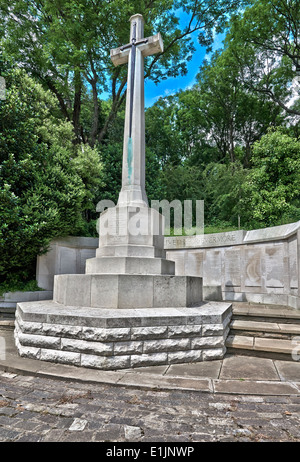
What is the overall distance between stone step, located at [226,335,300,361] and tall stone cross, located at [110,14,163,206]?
3588 millimetres

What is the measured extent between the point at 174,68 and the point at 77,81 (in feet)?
28.4

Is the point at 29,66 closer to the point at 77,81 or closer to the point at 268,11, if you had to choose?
the point at 77,81

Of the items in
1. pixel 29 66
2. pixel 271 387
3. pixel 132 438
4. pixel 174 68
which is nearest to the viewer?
pixel 132 438

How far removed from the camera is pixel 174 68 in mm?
20266

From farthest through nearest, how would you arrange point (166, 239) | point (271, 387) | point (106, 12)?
point (106, 12) < point (166, 239) < point (271, 387)

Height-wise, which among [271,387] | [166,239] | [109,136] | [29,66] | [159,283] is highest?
[29,66]

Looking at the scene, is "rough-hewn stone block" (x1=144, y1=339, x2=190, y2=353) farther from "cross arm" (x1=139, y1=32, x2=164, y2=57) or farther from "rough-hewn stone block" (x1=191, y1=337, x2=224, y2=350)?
"cross arm" (x1=139, y1=32, x2=164, y2=57)

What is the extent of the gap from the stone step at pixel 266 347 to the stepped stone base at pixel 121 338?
1.25ft

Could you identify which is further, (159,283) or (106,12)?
(106,12)

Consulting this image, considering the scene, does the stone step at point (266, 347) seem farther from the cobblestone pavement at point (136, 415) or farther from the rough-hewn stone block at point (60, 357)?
the rough-hewn stone block at point (60, 357)

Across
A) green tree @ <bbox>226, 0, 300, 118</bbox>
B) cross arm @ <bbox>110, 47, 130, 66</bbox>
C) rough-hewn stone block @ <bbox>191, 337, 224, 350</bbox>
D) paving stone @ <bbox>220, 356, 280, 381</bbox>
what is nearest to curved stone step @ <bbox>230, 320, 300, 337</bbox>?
paving stone @ <bbox>220, 356, 280, 381</bbox>

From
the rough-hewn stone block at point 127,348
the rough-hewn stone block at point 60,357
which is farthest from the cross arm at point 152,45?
the rough-hewn stone block at point 60,357

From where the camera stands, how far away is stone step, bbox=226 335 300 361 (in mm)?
4492

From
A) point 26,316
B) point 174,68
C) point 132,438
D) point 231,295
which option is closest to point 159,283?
point 26,316
